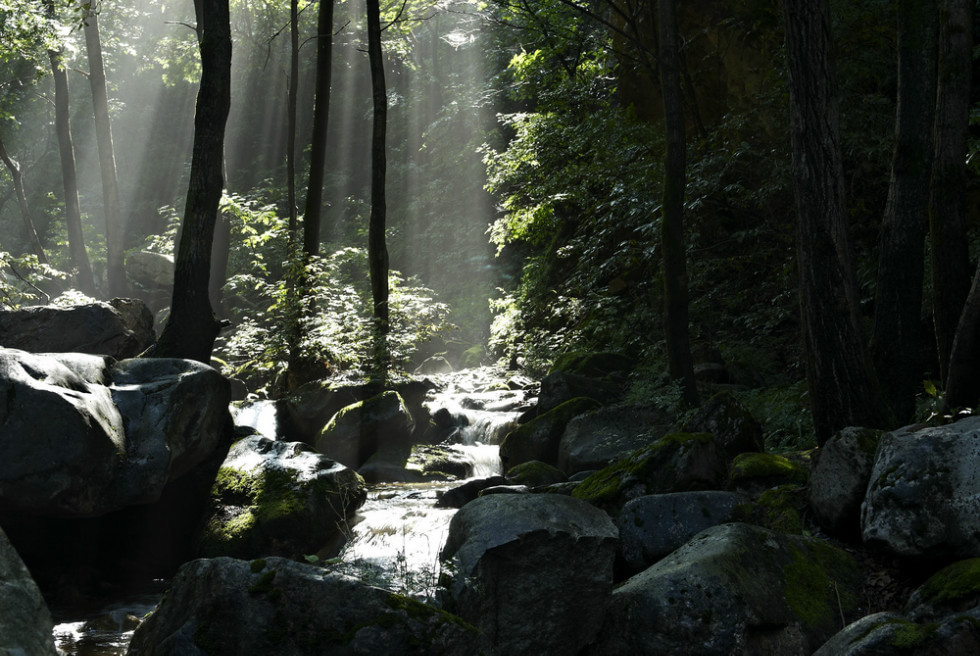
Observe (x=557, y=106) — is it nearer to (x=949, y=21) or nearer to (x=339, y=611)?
(x=949, y=21)

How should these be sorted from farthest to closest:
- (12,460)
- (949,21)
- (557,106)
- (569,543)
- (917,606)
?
1. (557,106)
2. (949,21)
3. (12,460)
4. (569,543)
5. (917,606)

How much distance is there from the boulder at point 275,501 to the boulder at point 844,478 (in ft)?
13.2

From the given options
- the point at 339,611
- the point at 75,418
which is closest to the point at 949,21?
the point at 339,611

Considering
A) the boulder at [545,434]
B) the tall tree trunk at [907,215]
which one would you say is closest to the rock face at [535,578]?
the tall tree trunk at [907,215]

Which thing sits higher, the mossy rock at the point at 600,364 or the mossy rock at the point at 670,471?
the mossy rock at the point at 600,364

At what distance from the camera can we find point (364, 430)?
12992 millimetres

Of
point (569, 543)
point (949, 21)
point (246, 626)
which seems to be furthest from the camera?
point (949, 21)

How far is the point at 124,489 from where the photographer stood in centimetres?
674

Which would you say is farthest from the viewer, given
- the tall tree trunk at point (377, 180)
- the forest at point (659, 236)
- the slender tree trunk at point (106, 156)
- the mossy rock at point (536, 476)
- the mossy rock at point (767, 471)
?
the slender tree trunk at point (106, 156)

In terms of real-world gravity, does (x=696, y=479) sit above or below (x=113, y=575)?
above

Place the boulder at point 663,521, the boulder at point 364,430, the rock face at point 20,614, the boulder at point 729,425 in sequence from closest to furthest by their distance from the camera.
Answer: the rock face at point 20,614, the boulder at point 663,521, the boulder at point 729,425, the boulder at point 364,430

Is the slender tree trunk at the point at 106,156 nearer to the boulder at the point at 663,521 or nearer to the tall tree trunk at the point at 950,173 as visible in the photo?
the boulder at the point at 663,521

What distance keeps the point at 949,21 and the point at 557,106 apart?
31.6 feet

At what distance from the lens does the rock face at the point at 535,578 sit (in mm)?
4355
